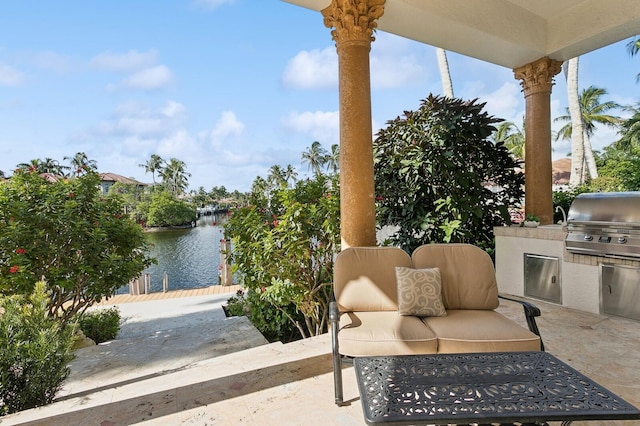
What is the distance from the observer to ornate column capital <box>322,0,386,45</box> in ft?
9.87

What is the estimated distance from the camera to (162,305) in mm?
8430

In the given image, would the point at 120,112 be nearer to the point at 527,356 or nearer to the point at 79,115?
the point at 79,115

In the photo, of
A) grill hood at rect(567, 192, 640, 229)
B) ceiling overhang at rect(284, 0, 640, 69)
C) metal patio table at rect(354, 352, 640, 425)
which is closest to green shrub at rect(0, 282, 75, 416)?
metal patio table at rect(354, 352, 640, 425)

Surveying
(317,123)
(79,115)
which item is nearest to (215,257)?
(317,123)

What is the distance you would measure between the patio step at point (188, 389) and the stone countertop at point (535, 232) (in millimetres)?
2999

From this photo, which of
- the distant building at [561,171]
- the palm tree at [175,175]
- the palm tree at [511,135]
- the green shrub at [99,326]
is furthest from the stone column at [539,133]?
the palm tree at [175,175]

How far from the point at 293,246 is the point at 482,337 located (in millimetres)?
1934

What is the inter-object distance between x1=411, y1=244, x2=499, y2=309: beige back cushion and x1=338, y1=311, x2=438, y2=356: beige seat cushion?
52cm

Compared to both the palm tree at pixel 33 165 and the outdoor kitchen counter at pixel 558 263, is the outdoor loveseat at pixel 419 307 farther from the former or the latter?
the palm tree at pixel 33 165

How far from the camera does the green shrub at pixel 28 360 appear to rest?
211 centimetres

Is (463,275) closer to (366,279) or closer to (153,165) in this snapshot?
(366,279)

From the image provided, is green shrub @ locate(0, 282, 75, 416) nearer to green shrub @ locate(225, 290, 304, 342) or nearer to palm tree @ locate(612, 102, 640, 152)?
green shrub @ locate(225, 290, 304, 342)

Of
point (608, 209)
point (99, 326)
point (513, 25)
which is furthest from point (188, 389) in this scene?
point (513, 25)

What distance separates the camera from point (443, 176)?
4559 millimetres
